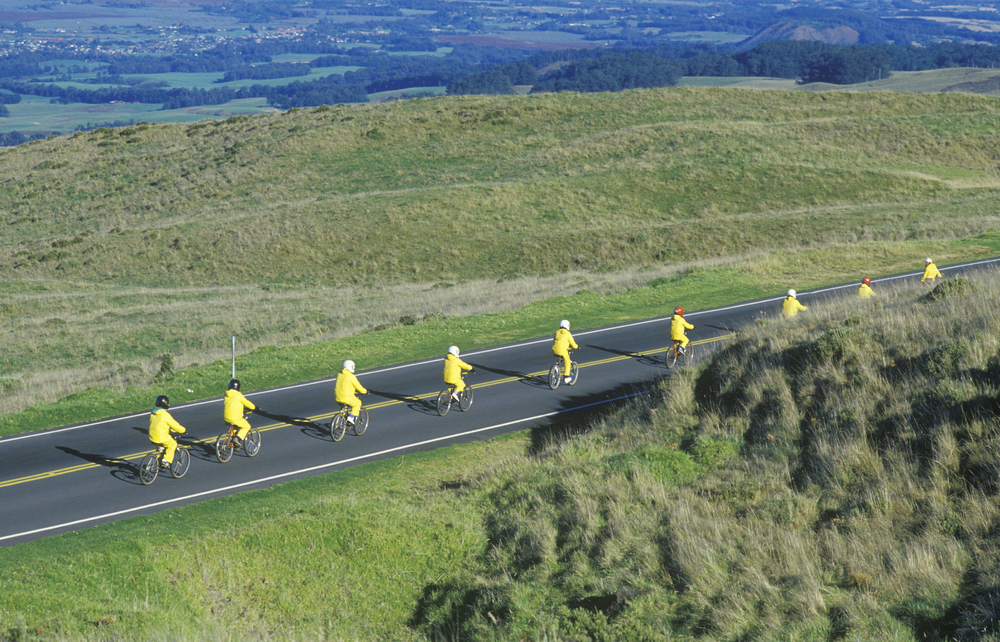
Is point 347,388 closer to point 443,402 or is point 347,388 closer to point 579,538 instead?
point 443,402

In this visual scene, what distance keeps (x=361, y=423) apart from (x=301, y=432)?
139 centimetres

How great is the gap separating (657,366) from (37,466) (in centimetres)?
1478

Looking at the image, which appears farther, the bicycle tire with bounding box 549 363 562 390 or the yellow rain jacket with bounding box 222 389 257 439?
the bicycle tire with bounding box 549 363 562 390

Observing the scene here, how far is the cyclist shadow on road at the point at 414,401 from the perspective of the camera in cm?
1973

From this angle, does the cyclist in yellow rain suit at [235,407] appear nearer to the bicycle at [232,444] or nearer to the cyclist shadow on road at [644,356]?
the bicycle at [232,444]

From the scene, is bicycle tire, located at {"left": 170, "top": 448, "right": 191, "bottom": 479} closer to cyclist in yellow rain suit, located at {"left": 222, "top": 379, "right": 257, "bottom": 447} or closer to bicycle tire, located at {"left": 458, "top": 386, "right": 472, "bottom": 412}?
cyclist in yellow rain suit, located at {"left": 222, "top": 379, "right": 257, "bottom": 447}

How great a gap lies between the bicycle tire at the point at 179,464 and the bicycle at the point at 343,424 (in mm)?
2988

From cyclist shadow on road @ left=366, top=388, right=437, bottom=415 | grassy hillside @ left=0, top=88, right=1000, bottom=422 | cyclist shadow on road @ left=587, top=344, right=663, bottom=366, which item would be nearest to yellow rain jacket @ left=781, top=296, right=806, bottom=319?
cyclist shadow on road @ left=587, top=344, right=663, bottom=366

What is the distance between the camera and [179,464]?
52.6ft

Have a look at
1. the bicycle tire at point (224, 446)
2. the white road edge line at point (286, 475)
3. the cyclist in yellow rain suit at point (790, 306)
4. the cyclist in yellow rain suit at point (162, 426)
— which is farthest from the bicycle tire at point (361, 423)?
the cyclist in yellow rain suit at point (790, 306)

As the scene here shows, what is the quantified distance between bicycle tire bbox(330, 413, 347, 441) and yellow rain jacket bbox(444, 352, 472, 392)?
246 centimetres

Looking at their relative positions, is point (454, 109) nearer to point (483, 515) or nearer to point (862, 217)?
point (862, 217)

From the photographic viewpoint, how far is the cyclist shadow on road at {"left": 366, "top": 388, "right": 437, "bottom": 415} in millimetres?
19734

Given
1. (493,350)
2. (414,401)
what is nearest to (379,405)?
(414,401)
